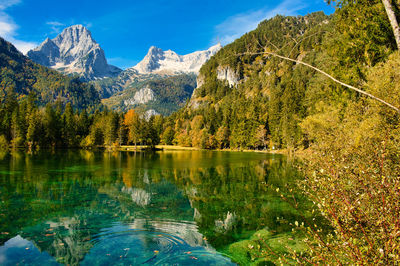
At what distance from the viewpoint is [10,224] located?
1251 centimetres

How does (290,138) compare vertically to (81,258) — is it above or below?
above

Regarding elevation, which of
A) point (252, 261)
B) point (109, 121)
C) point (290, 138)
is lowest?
point (252, 261)

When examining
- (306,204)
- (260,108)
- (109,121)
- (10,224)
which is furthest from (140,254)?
(260,108)

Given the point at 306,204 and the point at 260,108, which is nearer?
the point at 306,204

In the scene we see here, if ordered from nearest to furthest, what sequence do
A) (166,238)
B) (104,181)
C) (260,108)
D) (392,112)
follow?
(166,238), (392,112), (104,181), (260,108)

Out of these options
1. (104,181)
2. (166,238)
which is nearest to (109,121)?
(104,181)

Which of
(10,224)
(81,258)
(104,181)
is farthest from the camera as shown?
(104,181)

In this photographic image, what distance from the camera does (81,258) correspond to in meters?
9.48

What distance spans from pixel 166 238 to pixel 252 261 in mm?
4093

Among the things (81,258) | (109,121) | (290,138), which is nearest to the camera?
(81,258)

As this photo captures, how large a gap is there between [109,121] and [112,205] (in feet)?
297

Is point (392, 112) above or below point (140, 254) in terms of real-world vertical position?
above

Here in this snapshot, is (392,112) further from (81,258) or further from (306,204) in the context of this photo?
(81,258)

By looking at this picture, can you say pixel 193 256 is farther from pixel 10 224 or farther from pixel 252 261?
pixel 10 224
